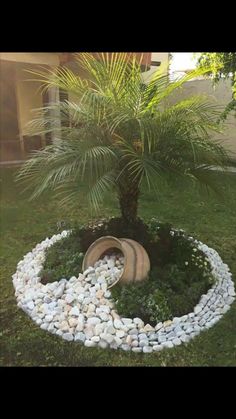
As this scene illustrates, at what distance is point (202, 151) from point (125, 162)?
0.74 meters

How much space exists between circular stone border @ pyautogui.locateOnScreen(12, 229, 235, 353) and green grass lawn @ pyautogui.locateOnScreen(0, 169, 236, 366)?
70 millimetres

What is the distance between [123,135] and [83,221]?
2.45 m

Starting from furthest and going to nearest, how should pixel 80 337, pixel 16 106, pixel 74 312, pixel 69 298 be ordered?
pixel 16 106 → pixel 69 298 → pixel 74 312 → pixel 80 337

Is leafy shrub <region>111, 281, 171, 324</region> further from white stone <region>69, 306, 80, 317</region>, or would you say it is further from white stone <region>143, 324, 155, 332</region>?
white stone <region>69, 306, 80, 317</region>

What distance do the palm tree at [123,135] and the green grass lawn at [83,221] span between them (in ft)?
0.88

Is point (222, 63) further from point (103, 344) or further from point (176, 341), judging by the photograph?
point (103, 344)

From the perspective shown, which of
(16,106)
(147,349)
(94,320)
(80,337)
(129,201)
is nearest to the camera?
(147,349)

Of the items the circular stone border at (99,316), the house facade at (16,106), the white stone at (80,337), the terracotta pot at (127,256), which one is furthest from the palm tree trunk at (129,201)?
the house facade at (16,106)

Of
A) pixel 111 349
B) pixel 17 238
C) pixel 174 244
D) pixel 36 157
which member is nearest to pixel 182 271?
pixel 174 244

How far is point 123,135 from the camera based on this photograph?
3609 mm

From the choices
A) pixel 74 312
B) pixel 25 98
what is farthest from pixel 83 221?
pixel 25 98

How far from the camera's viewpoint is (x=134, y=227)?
402 centimetres

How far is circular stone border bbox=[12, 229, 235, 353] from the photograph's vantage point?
3010 millimetres
